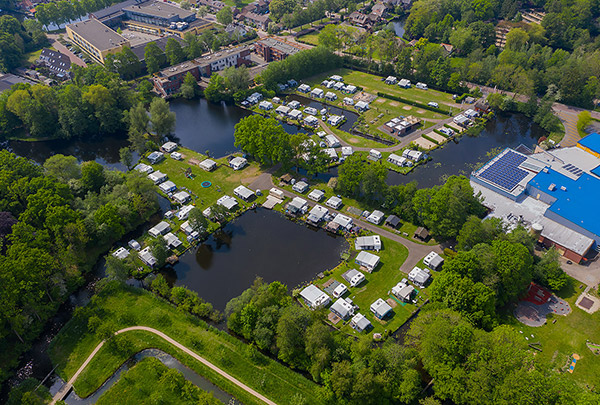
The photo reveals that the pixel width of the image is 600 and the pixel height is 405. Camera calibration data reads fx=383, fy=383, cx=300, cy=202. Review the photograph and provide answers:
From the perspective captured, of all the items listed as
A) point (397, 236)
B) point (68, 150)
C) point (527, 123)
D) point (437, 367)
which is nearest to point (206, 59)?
point (68, 150)

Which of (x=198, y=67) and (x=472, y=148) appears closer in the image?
(x=472, y=148)

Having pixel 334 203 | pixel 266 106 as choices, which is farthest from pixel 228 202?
pixel 266 106

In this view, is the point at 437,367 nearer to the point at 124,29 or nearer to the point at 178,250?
the point at 178,250

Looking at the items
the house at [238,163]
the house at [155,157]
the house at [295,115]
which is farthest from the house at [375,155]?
the house at [155,157]

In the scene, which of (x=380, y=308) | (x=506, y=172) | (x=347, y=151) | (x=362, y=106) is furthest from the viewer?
(x=362, y=106)

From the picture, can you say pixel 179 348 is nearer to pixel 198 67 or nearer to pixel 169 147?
pixel 169 147

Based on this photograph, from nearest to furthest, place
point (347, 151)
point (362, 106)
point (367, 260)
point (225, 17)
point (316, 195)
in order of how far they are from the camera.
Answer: point (367, 260)
point (316, 195)
point (347, 151)
point (362, 106)
point (225, 17)
